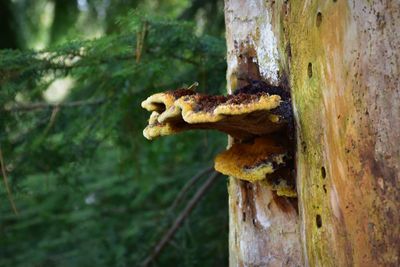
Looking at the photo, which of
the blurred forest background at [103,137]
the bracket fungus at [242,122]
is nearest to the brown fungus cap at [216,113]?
the bracket fungus at [242,122]

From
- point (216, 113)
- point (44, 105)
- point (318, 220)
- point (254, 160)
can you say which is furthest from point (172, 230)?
point (216, 113)

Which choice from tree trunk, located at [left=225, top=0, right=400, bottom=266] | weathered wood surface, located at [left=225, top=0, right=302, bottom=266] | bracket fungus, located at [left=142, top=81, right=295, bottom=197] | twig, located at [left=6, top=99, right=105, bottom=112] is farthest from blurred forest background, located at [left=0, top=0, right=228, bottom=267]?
tree trunk, located at [left=225, top=0, right=400, bottom=266]

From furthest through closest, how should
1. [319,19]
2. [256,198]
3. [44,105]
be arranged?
[44,105]
[256,198]
[319,19]

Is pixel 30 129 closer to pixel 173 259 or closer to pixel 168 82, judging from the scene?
pixel 168 82

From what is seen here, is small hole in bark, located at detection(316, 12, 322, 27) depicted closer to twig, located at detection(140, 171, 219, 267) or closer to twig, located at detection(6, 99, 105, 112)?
twig, located at detection(6, 99, 105, 112)

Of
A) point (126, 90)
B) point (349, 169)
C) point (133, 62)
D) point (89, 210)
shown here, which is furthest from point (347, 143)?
Answer: point (89, 210)

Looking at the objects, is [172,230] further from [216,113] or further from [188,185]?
[216,113]

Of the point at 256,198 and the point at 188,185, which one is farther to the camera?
the point at 188,185

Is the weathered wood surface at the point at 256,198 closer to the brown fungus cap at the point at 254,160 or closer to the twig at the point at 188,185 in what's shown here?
the brown fungus cap at the point at 254,160
